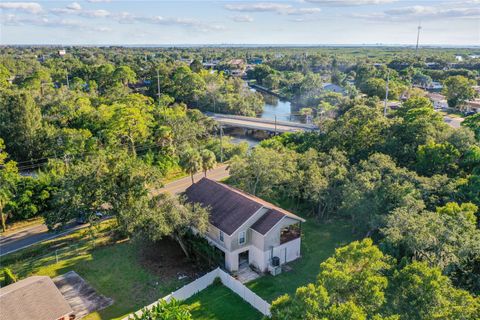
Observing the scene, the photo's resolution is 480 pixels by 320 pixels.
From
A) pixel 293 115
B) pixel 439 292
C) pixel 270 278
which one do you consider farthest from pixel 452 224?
pixel 293 115

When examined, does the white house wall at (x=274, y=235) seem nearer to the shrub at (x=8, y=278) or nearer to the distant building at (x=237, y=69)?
the shrub at (x=8, y=278)

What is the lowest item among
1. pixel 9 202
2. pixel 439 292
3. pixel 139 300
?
pixel 139 300

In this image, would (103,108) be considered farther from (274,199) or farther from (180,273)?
(180,273)

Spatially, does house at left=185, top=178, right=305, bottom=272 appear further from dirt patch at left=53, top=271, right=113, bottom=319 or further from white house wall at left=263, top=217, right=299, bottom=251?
dirt patch at left=53, top=271, right=113, bottom=319

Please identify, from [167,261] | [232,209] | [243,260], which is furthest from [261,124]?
[167,261]

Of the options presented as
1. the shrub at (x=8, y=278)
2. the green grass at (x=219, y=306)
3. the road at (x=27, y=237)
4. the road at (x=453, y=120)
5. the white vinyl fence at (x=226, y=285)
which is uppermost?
the road at (x=453, y=120)

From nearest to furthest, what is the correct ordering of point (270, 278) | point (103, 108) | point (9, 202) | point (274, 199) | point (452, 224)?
point (452, 224) → point (270, 278) → point (9, 202) → point (274, 199) → point (103, 108)

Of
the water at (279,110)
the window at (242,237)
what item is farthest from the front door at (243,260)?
the water at (279,110)
